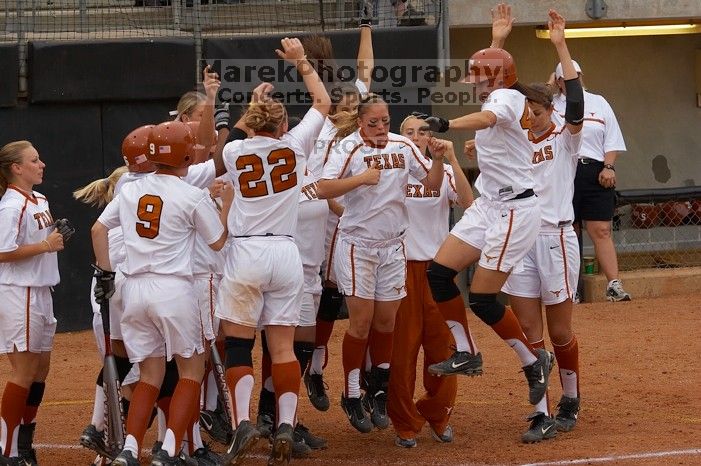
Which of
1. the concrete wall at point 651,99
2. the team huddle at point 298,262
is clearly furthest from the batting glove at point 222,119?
the concrete wall at point 651,99

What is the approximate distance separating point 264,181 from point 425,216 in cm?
153

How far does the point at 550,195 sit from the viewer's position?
802cm

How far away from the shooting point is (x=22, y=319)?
23.9ft

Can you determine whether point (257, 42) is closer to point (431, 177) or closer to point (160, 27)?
point (160, 27)

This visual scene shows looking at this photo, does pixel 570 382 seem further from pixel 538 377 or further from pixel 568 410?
pixel 538 377

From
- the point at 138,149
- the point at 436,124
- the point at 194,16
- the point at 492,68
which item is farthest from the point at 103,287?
the point at 194,16

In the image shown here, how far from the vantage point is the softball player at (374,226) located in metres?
7.68

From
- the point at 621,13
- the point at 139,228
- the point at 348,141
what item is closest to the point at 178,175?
the point at 139,228

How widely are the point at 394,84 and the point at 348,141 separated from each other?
4684 mm

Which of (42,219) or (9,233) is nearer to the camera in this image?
(9,233)

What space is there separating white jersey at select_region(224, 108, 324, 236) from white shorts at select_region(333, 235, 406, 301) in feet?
2.47

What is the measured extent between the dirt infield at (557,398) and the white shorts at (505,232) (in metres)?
1.17

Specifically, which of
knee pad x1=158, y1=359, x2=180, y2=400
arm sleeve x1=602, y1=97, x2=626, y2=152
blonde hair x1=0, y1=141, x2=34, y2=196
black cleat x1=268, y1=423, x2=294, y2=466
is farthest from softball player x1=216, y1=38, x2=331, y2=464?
arm sleeve x1=602, y1=97, x2=626, y2=152

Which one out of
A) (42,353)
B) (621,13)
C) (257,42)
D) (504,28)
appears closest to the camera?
(42,353)
